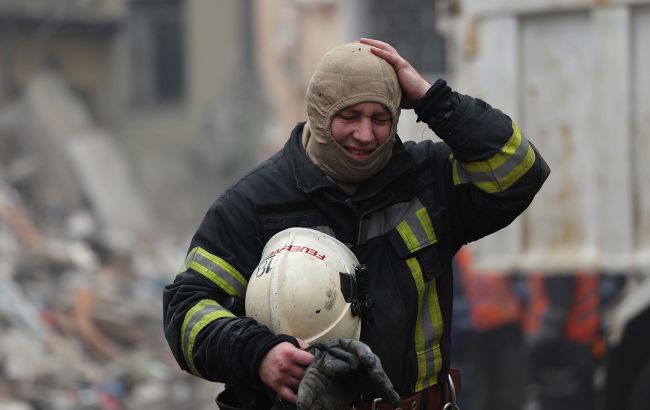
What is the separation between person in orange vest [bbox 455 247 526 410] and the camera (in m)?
9.20

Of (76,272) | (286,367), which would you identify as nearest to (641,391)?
(286,367)

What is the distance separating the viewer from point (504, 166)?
12.4 ft

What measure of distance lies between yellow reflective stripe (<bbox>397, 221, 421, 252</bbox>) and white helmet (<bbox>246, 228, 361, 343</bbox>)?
8.3 inches

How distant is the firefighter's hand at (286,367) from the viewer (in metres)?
3.50

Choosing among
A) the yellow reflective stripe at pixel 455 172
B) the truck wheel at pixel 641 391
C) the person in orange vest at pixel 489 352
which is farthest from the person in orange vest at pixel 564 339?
the yellow reflective stripe at pixel 455 172

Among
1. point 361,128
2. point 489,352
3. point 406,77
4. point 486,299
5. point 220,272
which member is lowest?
point 489,352

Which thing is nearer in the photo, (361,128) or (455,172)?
(361,128)

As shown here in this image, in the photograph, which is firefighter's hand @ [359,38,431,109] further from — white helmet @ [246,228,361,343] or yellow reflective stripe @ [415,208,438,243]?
white helmet @ [246,228,361,343]

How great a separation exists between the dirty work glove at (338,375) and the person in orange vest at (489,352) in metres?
5.54

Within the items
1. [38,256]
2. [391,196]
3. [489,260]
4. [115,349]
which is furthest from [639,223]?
[38,256]

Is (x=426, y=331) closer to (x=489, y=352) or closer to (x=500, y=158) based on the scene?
(x=500, y=158)

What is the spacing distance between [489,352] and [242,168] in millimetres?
16711

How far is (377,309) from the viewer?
147 inches

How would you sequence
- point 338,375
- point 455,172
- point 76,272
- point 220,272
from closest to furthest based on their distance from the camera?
point 338,375 < point 220,272 < point 455,172 < point 76,272
